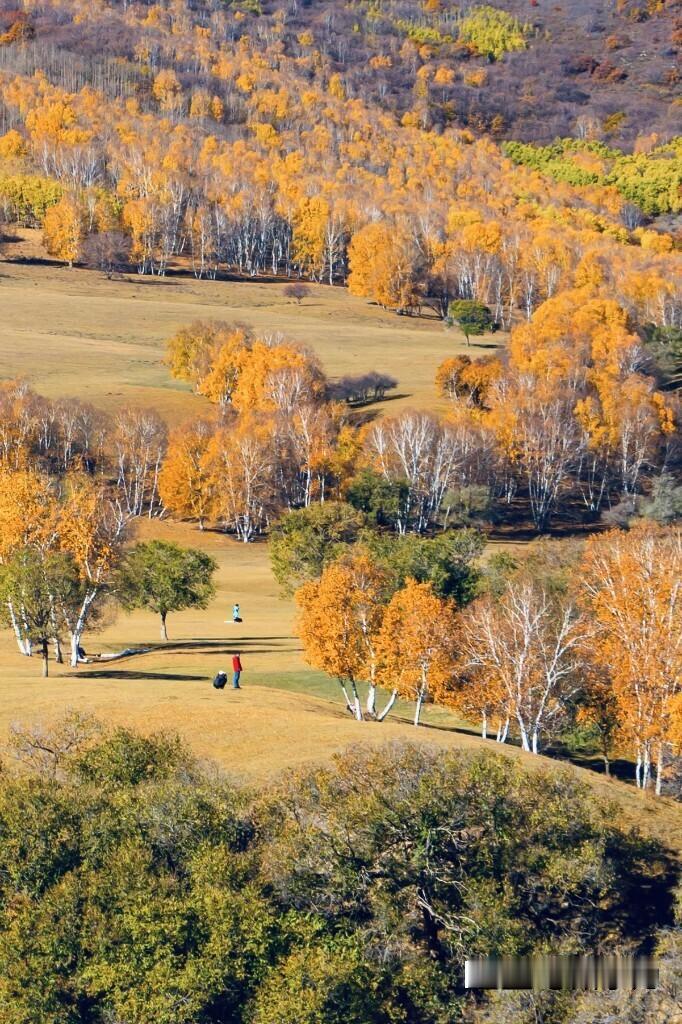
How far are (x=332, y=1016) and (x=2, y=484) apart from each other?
50.7 metres

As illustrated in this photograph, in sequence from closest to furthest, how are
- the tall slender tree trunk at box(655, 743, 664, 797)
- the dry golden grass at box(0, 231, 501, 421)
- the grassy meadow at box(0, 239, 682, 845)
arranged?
the grassy meadow at box(0, 239, 682, 845), the tall slender tree trunk at box(655, 743, 664, 797), the dry golden grass at box(0, 231, 501, 421)

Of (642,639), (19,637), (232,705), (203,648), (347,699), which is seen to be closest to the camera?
(232,705)

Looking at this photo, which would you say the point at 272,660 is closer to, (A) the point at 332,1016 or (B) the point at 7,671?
(B) the point at 7,671

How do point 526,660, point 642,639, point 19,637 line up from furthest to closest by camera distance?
point 19,637, point 642,639, point 526,660

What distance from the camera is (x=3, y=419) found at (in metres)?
124
